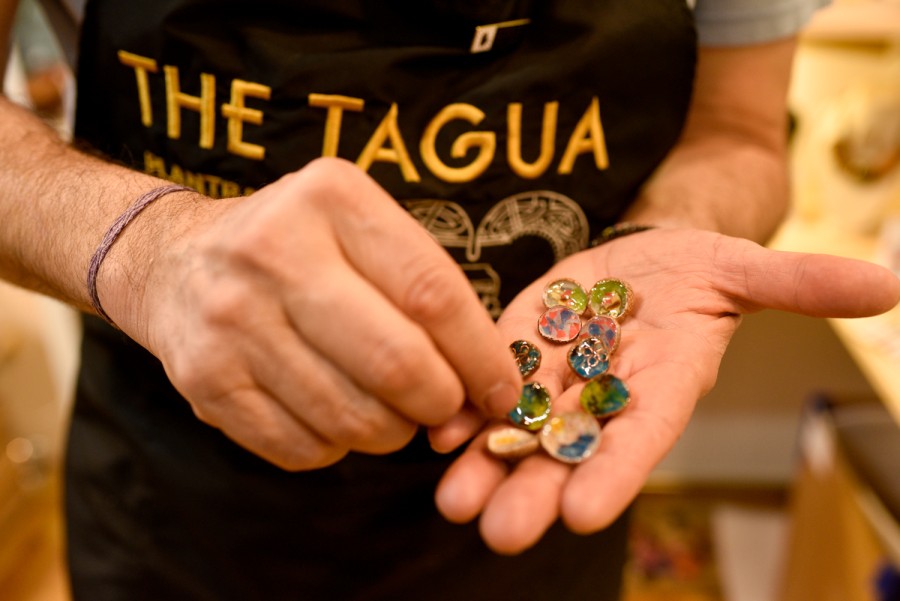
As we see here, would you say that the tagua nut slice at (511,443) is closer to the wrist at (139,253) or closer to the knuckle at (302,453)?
the knuckle at (302,453)

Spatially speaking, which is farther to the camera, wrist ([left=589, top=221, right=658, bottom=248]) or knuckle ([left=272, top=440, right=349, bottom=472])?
wrist ([left=589, top=221, right=658, bottom=248])

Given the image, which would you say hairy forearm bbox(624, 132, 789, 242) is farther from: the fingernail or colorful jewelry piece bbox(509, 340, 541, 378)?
the fingernail

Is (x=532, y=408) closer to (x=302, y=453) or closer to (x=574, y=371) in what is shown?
(x=574, y=371)

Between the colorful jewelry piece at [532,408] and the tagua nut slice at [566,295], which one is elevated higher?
the tagua nut slice at [566,295]

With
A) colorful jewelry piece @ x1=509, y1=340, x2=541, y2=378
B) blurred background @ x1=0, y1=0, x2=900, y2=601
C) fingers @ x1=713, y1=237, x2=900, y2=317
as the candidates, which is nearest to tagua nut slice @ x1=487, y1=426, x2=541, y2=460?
colorful jewelry piece @ x1=509, y1=340, x2=541, y2=378

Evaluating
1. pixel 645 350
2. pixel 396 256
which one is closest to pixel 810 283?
pixel 645 350

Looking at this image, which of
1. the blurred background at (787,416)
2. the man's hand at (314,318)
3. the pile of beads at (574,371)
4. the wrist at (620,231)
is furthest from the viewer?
the blurred background at (787,416)

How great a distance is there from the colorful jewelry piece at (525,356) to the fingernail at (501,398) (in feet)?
0.36

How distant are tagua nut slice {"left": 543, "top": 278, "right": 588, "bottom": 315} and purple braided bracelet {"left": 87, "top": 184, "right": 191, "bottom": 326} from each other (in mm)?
391

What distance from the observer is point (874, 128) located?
4.87 ft

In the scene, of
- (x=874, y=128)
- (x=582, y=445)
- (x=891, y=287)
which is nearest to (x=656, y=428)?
(x=582, y=445)

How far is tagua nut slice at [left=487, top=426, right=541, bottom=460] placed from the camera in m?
0.57

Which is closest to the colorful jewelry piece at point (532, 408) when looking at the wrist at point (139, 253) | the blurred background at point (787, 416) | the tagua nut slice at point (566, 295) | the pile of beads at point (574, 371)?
the pile of beads at point (574, 371)

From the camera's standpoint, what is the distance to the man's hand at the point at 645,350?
514 mm
